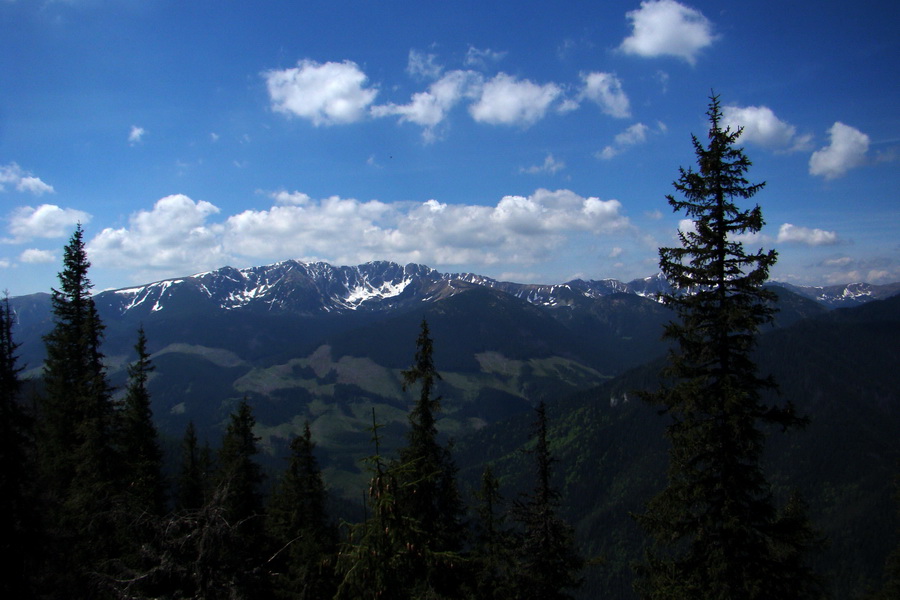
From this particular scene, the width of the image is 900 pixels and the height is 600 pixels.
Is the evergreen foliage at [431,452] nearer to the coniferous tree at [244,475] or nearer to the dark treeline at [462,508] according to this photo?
the dark treeline at [462,508]

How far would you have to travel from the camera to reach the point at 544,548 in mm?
18250

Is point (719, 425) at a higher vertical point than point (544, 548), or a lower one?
higher

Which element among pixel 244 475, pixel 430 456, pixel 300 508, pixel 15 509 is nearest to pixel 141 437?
pixel 244 475

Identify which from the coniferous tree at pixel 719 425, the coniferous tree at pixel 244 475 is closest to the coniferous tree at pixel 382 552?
the coniferous tree at pixel 719 425

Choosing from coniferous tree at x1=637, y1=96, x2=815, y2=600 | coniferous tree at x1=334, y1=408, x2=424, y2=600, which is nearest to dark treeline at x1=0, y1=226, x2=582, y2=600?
coniferous tree at x1=334, y1=408, x2=424, y2=600

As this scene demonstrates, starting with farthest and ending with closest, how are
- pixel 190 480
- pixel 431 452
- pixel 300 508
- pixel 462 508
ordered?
pixel 190 480, pixel 300 508, pixel 462 508, pixel 431 452

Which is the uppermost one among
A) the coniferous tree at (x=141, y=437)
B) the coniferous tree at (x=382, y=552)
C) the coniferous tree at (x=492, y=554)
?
the coniferous tree at (x=382, y=552)

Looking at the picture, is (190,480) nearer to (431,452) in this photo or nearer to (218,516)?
(431,452)

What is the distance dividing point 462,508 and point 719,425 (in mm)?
13450

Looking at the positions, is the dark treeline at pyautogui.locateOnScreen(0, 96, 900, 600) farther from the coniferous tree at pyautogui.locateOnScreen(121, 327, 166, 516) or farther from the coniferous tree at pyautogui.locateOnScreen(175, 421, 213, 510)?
the coniferous tree at pyautogui.locateOnScreen(175, 421, 213, 510)

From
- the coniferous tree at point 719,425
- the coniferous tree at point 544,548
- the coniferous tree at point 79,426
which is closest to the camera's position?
the coniferous tree at point 719,425

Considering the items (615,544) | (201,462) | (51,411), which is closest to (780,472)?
(615,544)

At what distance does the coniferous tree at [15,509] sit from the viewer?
1441 cm

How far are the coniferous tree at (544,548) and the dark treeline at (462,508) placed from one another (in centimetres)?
7
